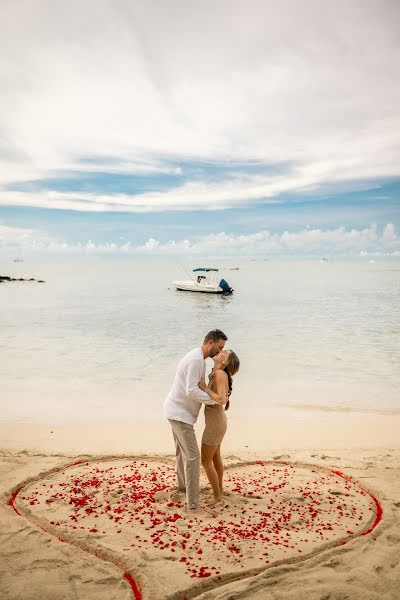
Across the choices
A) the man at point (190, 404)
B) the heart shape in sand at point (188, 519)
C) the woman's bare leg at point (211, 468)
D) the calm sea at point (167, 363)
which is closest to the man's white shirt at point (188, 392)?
the man at point (190, 404)

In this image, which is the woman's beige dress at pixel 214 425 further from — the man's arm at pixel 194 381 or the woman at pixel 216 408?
the man's arm at pixel 194 381

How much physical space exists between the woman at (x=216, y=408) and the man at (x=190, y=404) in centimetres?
17

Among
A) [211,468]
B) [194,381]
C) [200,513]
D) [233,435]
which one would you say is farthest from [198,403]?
[233,435]

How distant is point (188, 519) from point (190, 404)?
1.63 metres

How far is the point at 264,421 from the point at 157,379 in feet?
20.9

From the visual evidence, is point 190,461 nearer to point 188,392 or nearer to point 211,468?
point 211,468

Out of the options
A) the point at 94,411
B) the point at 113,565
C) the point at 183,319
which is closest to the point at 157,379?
the point at 94,411

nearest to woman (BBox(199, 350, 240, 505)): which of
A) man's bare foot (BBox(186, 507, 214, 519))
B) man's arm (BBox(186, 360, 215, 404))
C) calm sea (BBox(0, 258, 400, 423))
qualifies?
man's arm (BBox(186, 360, 215, 404))

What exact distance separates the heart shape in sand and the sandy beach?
0.02m

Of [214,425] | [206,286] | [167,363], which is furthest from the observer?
[206,286]

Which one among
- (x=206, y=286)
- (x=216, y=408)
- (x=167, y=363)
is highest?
(x=206, y=286)

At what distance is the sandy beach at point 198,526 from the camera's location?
487 centimetres

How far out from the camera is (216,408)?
6660 millimetres

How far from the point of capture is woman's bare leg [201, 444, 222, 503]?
6.66 m
